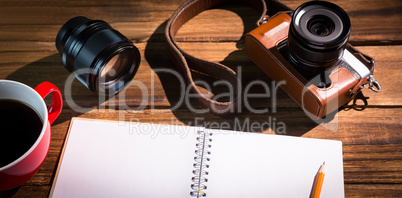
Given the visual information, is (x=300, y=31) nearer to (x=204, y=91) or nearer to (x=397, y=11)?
(x=204, y=91)

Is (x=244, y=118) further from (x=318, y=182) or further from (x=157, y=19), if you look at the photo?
(x=157, y=19)

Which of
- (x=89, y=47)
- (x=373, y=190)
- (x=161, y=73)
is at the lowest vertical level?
(x=373, y=190)

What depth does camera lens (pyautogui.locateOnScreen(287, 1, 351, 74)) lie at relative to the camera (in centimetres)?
73

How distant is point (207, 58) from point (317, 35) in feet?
0.95

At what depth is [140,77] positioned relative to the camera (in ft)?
3.04

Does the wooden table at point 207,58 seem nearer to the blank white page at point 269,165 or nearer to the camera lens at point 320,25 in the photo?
the blank white page at point 269,165

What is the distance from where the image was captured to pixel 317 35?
0.74 meters

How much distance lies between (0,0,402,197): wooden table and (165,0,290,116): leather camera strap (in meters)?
0.02

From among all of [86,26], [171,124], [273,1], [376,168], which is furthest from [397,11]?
[86,26]

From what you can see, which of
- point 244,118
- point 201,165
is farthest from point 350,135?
point 201,165

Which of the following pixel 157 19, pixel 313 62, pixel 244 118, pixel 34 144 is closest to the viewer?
pixel 34 144

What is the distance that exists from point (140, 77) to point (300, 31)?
39 centimetres

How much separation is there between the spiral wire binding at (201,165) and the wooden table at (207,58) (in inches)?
1.8

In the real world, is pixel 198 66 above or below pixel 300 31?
below
